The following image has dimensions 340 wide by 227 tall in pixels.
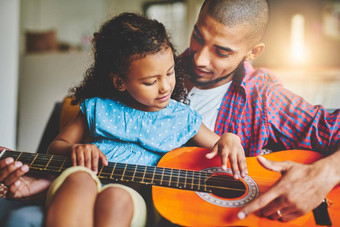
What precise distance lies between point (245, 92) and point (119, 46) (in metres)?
0.46

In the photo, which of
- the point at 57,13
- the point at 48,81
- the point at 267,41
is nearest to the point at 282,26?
the point at 267,41

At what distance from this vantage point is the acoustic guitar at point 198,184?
0.69 m

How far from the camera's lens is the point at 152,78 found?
78 centimetres

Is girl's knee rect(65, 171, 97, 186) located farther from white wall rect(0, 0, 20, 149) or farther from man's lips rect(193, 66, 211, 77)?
white wall rect(0, 0, 20, 149)

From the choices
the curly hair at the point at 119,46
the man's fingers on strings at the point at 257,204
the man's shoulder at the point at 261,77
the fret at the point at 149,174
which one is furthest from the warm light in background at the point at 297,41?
the fret at the point at 149,174

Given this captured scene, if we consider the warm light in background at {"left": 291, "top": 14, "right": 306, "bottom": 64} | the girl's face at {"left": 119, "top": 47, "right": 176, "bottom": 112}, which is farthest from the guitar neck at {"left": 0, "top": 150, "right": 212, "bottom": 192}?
the warm light in background at {"left": 291, "top": 14, "right": 306, "bottom": 64}

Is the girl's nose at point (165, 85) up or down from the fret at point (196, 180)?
up

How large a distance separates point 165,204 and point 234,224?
0.62 feet

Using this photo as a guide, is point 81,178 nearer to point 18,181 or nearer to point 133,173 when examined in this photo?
point 133,173

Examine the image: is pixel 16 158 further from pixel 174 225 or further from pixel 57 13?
pixel 57 13

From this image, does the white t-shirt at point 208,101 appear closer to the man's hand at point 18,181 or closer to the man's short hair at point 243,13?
the man's short hair at point 243,13

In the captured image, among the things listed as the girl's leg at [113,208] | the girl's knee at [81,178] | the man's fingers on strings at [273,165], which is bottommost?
the girl's leg at [113,208]

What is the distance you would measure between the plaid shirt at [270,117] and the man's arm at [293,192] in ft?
0.53

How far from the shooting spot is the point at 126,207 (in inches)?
25.7
